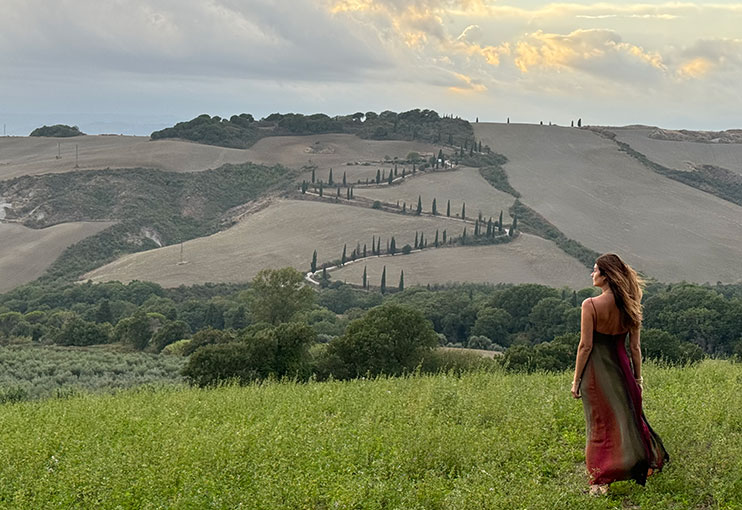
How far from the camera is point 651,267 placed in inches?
4279

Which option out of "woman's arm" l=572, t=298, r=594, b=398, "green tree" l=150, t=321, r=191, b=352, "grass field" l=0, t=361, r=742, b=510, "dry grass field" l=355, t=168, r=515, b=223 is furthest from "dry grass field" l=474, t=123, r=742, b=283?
"woman's arm" l=572, t=298, r=594, b=398

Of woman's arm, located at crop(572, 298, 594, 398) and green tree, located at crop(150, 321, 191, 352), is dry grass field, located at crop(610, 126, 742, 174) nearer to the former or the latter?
green tree, located at crop(150, 321, 191, 352)

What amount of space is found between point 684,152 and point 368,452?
18532cm

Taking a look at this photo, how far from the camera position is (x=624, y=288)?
29.1 ft

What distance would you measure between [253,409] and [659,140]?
189422 mm

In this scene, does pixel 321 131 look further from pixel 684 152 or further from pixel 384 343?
pixel 384 343

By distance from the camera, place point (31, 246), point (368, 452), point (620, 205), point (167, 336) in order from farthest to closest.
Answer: point (620, 205), point (31, 246), point (167, 336), point (368, 452)

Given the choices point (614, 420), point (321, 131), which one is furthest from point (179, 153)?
point (614, 420)

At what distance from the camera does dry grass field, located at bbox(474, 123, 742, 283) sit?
11419 cm

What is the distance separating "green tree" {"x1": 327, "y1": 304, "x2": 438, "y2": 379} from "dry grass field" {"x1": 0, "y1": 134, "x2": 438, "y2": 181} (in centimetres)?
11833

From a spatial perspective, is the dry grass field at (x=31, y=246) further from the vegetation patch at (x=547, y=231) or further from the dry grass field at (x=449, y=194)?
the vegetation patch at (x=547, y=231)

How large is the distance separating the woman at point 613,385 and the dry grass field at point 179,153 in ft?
467

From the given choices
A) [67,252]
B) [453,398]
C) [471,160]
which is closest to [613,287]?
[453,398]

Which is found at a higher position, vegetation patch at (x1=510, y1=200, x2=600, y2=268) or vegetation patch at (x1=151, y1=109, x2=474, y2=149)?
vegetation patch at (x1=151, y1=109, x2=474, y2=149)
